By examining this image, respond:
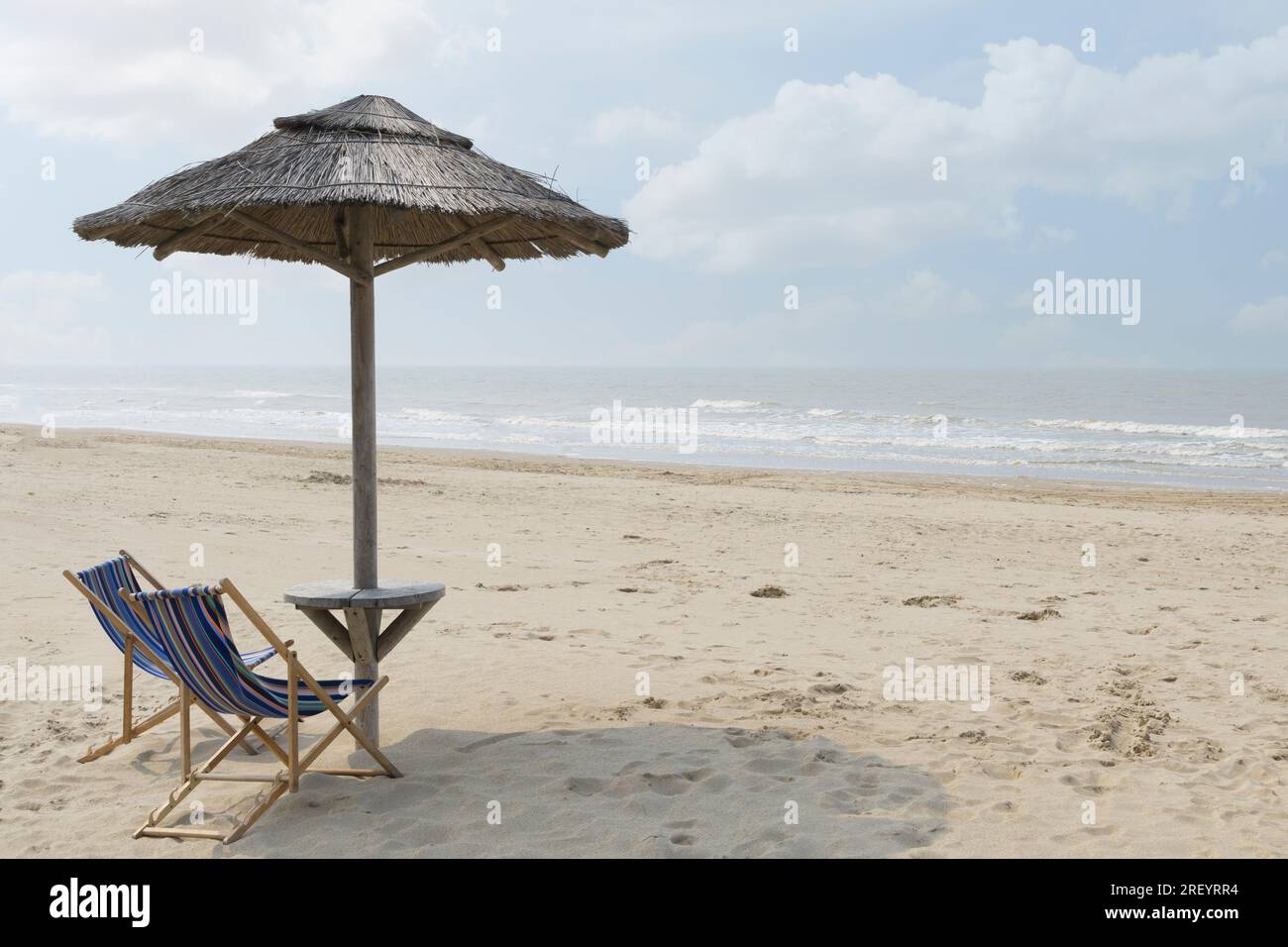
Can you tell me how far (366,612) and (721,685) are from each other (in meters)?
2.00

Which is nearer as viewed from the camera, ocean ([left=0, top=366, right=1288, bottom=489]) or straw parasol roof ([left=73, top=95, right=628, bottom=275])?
straw parasol roof ([left=73, top=95, right=628, bottom=275])

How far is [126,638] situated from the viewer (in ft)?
13.0

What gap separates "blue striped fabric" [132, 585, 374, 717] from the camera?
3670 millimetres

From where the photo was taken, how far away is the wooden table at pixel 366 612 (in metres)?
4.25

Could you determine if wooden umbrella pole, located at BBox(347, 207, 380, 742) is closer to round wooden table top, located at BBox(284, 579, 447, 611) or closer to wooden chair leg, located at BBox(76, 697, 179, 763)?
round wooden table top, located at BBox(284, 579, 447, 611)

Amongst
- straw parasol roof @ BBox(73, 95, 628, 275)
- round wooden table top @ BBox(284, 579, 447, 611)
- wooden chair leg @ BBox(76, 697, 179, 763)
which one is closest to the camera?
straw parasol roof @ BBox(73, 95, 628, 275)

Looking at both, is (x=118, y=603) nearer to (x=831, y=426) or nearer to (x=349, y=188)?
(x=349, y=188)

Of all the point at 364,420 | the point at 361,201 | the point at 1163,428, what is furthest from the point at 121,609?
the point at 1163,428

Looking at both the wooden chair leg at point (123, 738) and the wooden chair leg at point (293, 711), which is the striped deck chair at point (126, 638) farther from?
the wooden chair leg at point (293, 711)

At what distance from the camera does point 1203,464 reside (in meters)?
22.0

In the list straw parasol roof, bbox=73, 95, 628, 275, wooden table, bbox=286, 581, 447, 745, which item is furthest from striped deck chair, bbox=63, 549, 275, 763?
straw parasol roof, bbox=73, 95, 628, 275

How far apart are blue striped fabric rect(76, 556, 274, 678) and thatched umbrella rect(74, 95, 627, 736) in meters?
0.60

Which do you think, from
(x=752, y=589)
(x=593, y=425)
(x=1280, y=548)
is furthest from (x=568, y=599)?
(x=593, y=425)

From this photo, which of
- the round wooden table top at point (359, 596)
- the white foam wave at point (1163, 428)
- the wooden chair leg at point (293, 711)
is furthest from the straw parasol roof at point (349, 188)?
the white foam wave at point (1163, 428)
